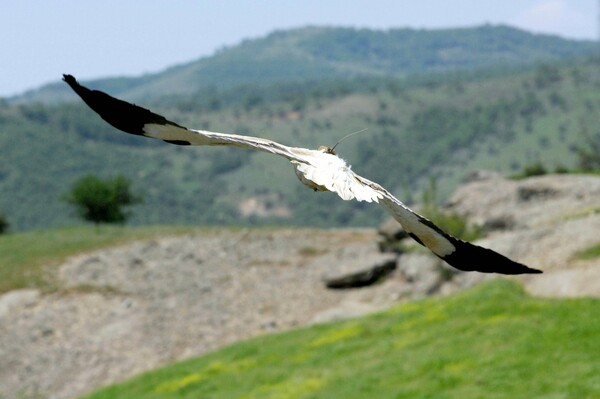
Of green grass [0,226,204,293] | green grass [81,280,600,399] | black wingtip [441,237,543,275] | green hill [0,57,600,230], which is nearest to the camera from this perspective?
black wingtip [441,237,543,275]

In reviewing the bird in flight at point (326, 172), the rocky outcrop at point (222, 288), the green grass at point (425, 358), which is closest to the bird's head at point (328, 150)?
the bird in flight at point (326, 172)

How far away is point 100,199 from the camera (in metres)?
35.8

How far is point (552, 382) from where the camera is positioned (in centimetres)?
1228

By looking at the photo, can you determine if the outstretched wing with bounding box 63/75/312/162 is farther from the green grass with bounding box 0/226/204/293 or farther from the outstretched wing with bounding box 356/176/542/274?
the green grass with bounding box 0/226/204/293

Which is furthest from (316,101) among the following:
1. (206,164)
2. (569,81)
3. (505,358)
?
(505,358)

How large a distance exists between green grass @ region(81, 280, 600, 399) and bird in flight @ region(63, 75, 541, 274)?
8.51 metres

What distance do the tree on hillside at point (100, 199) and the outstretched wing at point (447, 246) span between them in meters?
32.7

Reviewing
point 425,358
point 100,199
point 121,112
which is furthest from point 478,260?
point 100,199

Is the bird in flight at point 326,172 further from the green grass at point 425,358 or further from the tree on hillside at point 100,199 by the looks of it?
the tree on hillside at point 100,199

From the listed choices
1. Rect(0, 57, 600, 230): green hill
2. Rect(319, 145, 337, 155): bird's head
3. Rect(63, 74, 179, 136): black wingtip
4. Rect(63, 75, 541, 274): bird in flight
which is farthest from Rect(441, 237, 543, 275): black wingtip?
Rect(0, 57, 600, 230): green hill

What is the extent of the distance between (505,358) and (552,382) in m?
1.69

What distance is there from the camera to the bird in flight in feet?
10.2

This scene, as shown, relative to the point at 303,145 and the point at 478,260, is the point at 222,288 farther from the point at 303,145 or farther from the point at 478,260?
the point at 303,145

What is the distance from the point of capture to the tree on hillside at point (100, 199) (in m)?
35.6
